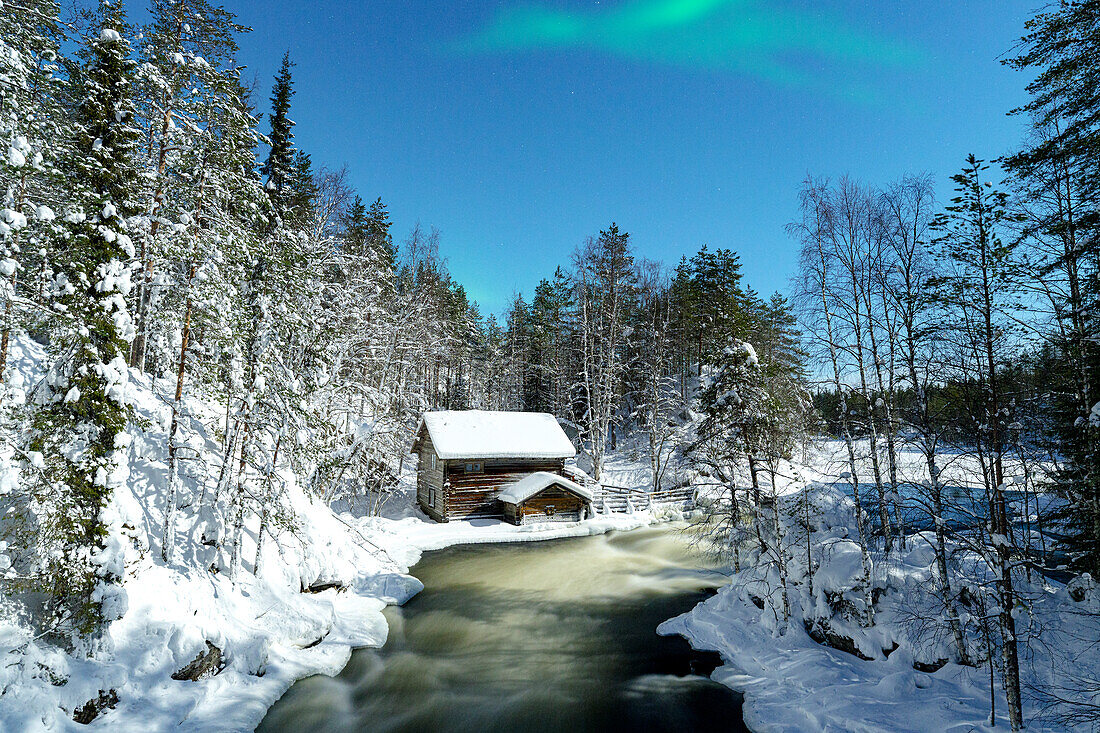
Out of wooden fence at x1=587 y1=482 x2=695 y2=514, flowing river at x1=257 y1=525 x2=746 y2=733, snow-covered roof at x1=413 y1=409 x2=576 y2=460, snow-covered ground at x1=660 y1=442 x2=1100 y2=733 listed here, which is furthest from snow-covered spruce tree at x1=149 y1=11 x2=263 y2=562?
wooden fence at x1=587 y1=482 x2=695 y2=514

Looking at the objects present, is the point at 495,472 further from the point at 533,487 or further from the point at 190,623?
the point at 190,623

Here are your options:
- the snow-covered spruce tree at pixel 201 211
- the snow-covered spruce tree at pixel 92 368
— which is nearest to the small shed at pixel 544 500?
the snow-covered spruce tree at pixel 201 211

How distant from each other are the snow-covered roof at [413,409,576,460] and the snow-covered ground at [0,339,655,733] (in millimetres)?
10187

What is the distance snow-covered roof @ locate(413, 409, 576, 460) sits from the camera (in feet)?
89.2

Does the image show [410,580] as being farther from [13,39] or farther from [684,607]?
[13,39]

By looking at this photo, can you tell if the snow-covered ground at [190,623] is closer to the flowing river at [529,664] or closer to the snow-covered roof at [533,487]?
the flowing river at [529,664]

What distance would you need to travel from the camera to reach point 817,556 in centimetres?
1312

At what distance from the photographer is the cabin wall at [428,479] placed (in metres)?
27.7

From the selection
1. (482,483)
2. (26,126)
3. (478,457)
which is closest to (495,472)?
(482,483)

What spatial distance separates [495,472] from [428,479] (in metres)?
4.85

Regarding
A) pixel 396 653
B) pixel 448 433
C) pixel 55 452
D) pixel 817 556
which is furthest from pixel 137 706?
pixel 448 433

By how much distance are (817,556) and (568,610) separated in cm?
753

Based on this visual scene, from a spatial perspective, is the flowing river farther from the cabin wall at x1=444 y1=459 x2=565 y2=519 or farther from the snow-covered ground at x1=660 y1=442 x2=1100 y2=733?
the cabin wall at x1=444 y1=459 x2=565 y2=519

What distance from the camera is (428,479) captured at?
3011 centimetres
